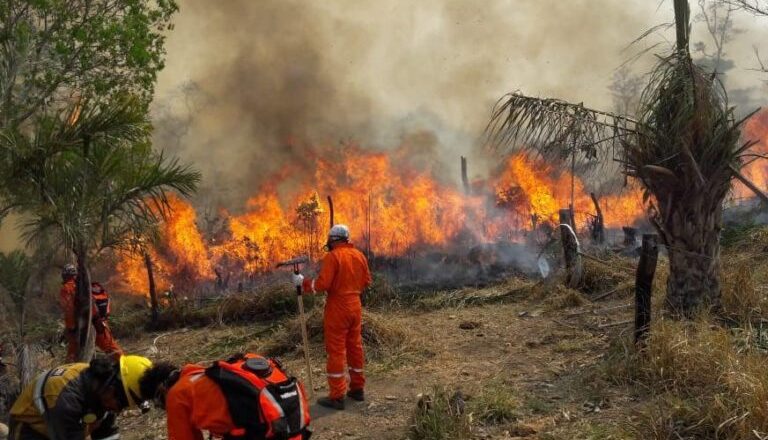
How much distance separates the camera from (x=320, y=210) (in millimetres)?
17609

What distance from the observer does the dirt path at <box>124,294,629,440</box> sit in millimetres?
5012

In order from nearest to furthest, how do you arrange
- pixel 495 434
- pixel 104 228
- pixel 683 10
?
pixel 495 434, pixel 683 10, pixel 104 228

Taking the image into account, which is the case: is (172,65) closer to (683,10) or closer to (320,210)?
(320,210)

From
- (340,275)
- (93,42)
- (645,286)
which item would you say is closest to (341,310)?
(340,275)

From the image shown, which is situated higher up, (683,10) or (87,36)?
(87,36)

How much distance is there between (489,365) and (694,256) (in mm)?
2570

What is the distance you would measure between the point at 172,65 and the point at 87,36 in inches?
472

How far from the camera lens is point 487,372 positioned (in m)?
6.54

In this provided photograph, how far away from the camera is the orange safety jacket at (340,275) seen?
581cm

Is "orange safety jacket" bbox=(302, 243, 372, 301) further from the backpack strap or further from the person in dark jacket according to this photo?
the backpack strap

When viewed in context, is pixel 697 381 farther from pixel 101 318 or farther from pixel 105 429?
pixel 101 318

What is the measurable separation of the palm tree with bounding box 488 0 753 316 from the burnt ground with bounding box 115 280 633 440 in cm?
130

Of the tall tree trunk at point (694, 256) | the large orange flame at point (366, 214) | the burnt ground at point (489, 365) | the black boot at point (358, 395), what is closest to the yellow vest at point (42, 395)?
the burnt ground at point (489, 365)

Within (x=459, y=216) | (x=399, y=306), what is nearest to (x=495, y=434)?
(x=399, y=306)
